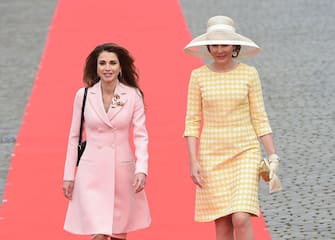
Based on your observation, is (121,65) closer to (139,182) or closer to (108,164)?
(108,164)

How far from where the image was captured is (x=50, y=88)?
1494 cm

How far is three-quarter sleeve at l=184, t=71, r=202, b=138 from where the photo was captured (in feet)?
22.4

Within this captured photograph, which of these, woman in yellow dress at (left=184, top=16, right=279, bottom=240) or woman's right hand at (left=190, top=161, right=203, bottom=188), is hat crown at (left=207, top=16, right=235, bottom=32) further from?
woman's right hand at (left=190, top=161, right=203, bottom=188)

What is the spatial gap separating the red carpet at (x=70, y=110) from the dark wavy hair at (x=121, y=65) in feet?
6.03

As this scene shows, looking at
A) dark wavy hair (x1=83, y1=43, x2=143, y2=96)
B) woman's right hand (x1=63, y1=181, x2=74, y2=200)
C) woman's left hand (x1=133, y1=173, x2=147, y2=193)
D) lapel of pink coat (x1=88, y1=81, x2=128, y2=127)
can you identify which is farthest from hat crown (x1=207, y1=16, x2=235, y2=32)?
woman's right hand (x1=63, y1=181, x2=74, y2=200)

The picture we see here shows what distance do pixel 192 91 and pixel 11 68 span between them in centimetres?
1018

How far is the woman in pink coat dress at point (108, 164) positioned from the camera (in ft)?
22.7

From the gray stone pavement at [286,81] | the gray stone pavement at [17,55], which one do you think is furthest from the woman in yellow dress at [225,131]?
the gray stone pavement at [17,55]

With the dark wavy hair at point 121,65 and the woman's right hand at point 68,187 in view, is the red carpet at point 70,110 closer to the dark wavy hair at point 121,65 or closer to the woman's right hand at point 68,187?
the woman's right hand at point 68,187

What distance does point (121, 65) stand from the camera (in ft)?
23.3

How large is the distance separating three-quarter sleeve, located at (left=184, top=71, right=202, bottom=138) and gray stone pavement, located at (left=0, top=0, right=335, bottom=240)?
176cm

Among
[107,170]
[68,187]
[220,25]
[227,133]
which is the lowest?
[68,187]

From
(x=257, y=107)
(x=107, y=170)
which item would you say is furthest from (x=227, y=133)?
(x=107, y=170)

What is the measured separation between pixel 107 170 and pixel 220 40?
1.08 meters
